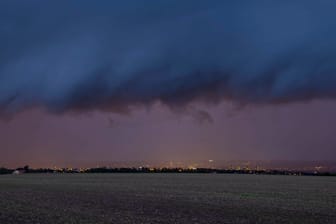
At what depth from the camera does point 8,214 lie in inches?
1144

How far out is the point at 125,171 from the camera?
4749 inches

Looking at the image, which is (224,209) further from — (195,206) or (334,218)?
(334,218)

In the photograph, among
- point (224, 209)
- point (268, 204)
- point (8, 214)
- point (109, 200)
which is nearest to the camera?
point (8, 214)

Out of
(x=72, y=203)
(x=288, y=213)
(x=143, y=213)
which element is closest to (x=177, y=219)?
(x=143, y=213)

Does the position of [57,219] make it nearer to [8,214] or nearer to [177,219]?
[8,214]

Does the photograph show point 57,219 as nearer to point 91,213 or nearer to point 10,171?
point 91,213

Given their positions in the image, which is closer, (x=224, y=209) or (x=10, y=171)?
(x=224, y=209)

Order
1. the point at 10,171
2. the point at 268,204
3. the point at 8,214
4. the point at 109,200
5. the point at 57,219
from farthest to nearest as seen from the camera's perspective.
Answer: the point at 10,171
the point at 109,200
the point at 268,204
the point at 8,214
the point at 57,219

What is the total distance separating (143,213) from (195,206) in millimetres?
5410

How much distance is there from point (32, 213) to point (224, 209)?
39.2ft

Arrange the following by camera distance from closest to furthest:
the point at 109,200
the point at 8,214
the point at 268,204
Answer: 1. the point at 8,214
2. the point at 268,204
3. the point at 109,200

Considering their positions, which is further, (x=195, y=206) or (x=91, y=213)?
(x=195, y=206)

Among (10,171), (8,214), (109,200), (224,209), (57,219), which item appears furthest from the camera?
(10,171)

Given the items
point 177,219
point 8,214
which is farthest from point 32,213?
point 177,219
